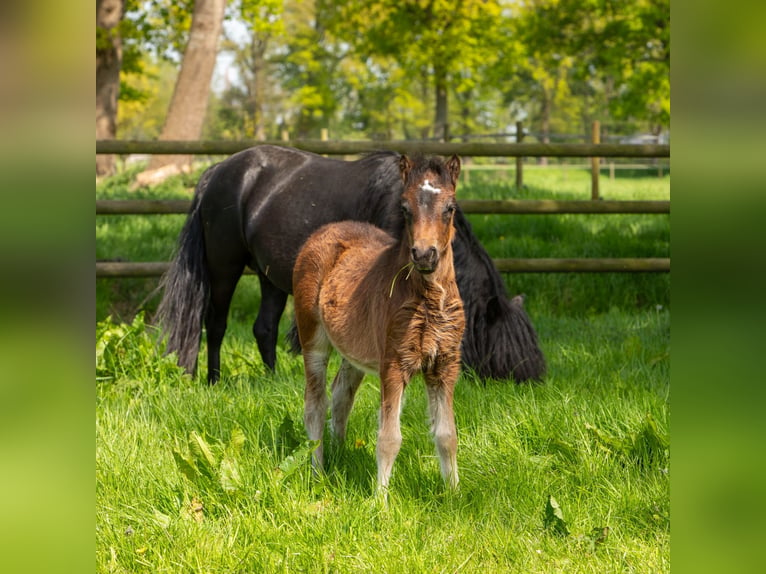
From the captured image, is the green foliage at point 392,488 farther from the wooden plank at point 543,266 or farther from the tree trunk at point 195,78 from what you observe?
the tree trunk at point 195,78

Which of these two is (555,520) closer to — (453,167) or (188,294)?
(453,167)

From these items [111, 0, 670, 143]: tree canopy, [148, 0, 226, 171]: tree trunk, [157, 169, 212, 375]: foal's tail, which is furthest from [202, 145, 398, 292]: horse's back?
[111, 0, 670, 143]: tree canopy

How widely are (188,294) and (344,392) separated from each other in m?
2.71

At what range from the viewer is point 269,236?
5.96m

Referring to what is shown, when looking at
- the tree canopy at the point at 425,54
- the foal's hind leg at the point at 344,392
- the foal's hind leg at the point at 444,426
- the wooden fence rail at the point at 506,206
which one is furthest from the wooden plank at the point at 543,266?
the tree canopy at the point at 425,54

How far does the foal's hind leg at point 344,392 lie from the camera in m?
3.92

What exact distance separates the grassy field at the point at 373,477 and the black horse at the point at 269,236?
1.97 feet

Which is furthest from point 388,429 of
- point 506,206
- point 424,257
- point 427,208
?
point 506,206

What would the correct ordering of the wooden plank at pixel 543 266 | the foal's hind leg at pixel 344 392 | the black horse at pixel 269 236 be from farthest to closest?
the wooden plank at pixel 543 266
the black horse at pixel 269 236
the foal's hind leg at pixel 344 392

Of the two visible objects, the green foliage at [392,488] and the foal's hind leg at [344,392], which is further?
the foal's hind leg at [344,392]
